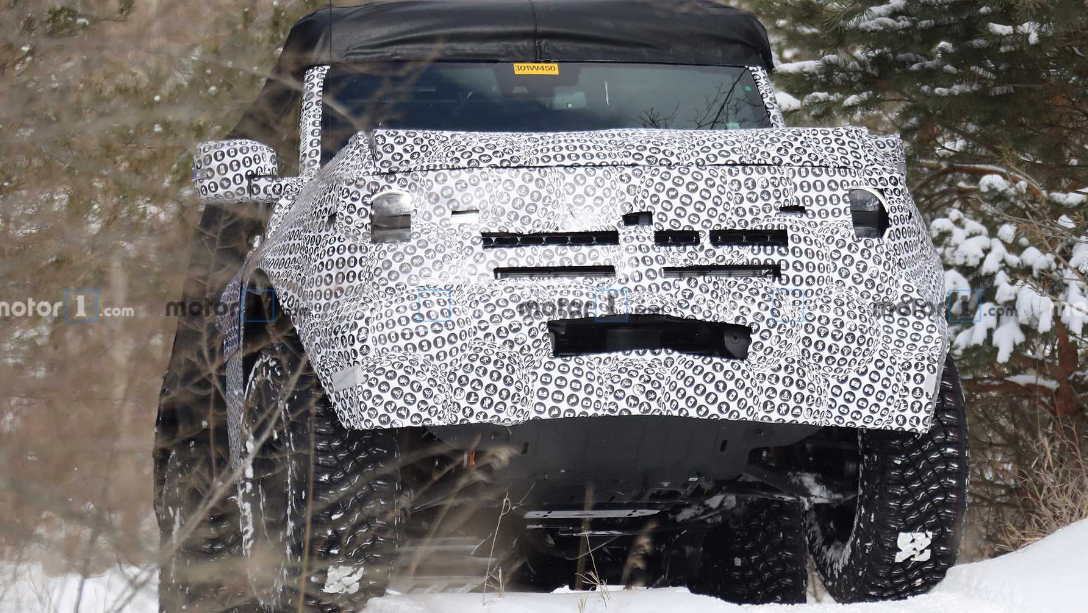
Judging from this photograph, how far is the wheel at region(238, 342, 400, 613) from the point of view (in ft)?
11.3

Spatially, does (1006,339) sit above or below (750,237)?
below

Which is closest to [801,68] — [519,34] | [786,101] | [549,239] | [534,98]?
[786,101]

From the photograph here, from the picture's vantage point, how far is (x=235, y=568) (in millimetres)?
3592

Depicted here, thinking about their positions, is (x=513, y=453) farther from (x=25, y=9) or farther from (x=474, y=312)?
(x=25, y=9)

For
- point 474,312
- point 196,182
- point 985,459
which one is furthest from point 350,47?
point 985,459

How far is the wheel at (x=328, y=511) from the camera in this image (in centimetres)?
345

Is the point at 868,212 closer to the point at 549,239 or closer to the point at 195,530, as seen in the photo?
the point at 549,239

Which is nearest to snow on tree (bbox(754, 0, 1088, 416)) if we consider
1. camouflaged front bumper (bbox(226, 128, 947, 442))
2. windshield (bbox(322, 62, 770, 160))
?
windshield (bbox(322, 62, 770, 160))

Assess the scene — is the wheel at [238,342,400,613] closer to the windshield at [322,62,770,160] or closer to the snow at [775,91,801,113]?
the windshield at [322,62,770,160]

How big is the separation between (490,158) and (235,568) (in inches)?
56.7

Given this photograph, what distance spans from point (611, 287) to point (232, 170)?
1648 mm

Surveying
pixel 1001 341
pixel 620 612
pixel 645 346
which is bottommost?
pixel 1001 341

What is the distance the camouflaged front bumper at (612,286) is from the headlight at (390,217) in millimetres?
→ 26

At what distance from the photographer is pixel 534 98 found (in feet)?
16.1
